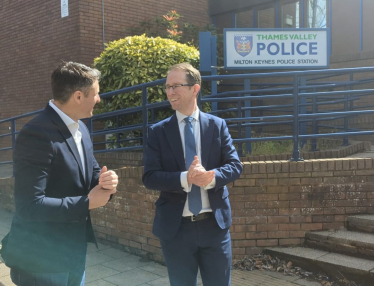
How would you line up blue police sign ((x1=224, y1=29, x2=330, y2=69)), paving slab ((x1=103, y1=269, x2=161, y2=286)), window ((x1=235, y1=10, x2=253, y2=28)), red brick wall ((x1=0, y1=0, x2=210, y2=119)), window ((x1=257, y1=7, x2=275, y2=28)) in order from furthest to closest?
1. window ((x1=235, y1=10, x2=253, y2=28))
2. window ((x1=257, y1=7, x2=275, y2=28))
3. red brick wall ((x1=0, y1=0, x2=210, y2=119))
4. blue police sign ((x1=224, y1=29, x2=330, y2=69))
5. paving slab ((x1=103, y1=269, x2=161, y2=286))

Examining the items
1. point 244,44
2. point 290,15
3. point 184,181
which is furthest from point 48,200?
point 290,15

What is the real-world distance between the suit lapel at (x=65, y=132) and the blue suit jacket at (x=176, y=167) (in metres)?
0.55

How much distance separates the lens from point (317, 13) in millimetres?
10016

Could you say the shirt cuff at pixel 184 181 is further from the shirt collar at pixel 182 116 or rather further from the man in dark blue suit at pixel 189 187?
the shirt collar at pixel 182 116

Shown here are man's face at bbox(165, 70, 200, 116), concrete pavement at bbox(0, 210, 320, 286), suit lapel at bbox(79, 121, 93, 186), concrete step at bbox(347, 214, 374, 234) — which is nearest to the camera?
suit lapel at bbox(79, 121, 93, 186)

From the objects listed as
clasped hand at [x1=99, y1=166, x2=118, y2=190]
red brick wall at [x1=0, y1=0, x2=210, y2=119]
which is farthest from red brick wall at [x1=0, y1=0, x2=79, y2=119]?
clasped hand at [x1=99, y1=166, x2=118, y2=190]

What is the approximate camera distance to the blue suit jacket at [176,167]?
240cm

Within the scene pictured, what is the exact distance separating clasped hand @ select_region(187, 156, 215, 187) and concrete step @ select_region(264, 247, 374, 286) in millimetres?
2173

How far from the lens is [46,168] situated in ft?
6.16

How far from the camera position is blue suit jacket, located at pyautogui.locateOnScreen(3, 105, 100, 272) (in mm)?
1852

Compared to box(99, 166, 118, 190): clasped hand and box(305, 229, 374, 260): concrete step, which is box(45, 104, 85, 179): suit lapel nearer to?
box(99, 166, 118, 190): clasped hand

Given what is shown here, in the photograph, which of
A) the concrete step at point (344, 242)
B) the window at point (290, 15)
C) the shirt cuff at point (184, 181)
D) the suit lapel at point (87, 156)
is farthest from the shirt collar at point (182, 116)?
the window at point (290, 15)

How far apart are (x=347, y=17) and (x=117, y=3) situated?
5249 mm

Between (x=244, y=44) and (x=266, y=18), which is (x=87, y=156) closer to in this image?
(x=244, y=44)
